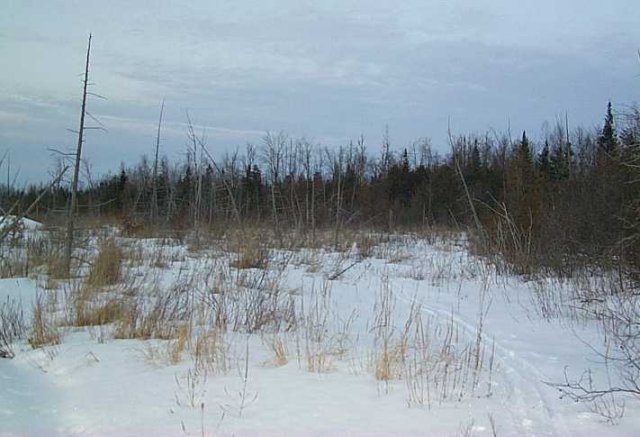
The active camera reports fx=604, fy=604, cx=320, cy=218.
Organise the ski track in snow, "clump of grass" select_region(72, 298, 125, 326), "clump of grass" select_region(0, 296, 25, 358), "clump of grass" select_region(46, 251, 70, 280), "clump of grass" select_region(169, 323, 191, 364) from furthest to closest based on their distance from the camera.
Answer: "clump of grass" select_region(46, 251, 70, 280) < "clump of grass" select_region(72, 298, 125, 326) < "clump of grass" select_region(0, 296, 25, 358) < "clump of grass" select_region(169, 323, 191, 364) < the ski track in snow

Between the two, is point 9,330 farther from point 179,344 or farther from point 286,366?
point 286,366

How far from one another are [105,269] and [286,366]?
215 inches

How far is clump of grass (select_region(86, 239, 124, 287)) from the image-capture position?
9264 millimetres

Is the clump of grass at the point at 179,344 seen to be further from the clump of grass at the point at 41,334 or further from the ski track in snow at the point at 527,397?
the ski track in snow at the point at 527,397

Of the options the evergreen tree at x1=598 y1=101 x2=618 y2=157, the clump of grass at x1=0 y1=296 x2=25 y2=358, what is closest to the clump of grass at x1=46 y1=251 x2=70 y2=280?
the clump of grass at x1=0 y1=296 x2=25 y2=358

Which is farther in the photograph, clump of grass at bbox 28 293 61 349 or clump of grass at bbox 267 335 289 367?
clump of grass at bbox 28 293 61 349

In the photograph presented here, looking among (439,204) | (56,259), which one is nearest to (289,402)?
(56,259)

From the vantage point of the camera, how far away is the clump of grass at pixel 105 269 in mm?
9264

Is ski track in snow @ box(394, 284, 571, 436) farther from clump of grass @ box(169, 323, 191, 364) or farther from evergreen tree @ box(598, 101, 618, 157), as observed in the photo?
evergreen tree @ box(598, 101, 618, 157)

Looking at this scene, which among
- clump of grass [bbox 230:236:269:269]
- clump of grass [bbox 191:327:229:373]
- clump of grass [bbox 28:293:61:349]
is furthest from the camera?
clump of grass [bbox 230:236:269:269]

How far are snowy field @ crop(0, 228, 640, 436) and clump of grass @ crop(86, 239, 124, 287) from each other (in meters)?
0.18

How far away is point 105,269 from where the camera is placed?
978cm

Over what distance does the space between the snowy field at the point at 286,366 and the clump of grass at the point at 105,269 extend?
175 mm

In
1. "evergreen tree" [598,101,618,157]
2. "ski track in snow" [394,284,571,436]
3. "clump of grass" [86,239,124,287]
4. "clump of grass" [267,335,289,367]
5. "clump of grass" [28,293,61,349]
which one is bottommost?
"ski track in snow" [394,284,571,436]
